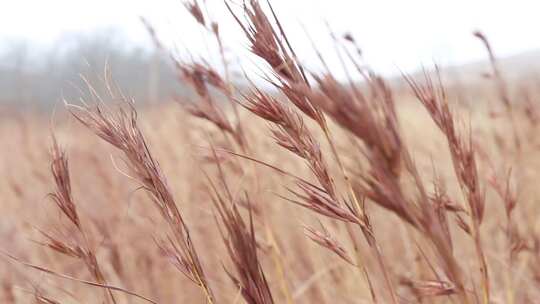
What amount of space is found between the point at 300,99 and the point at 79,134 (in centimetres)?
303

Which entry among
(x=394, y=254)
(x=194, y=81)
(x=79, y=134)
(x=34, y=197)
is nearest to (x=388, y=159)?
(x=194, y=81)

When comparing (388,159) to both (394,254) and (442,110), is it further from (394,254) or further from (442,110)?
(394,254)

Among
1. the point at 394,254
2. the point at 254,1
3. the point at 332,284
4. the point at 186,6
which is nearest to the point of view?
the point at 254,1

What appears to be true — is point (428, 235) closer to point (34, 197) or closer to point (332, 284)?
point (332, 284)

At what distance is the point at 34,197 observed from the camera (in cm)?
208

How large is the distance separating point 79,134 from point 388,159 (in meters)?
3.18

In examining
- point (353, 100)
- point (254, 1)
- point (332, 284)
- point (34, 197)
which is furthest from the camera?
point (34, 197)

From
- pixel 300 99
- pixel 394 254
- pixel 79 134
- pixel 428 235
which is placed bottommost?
pixel 394 254

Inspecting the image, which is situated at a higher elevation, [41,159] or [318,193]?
[41,159]

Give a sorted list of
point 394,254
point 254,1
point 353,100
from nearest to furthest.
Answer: point 353,100 < point 254,1 < point 394,254

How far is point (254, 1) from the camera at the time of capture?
394 millimetres

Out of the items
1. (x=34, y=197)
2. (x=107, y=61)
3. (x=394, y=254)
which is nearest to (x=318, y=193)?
(x=107, y=61)

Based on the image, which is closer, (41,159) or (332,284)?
(332,284)

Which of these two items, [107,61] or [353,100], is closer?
[353,100]
